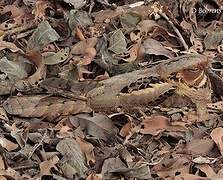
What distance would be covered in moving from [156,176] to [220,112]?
1.70ft

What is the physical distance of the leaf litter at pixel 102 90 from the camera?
2586mm

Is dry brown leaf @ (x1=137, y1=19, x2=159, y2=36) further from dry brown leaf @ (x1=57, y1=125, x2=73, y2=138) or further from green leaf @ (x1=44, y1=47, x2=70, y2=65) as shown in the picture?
dry brown leaf @ (x1=57, y1=125, x2=73, y2=138)

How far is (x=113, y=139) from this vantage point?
2.69 meters

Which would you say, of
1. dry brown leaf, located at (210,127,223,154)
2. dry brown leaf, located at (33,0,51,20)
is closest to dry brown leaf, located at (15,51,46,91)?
dry brown leaf, located at (33,0,51,20)

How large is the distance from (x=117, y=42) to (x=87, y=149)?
2.33 ft

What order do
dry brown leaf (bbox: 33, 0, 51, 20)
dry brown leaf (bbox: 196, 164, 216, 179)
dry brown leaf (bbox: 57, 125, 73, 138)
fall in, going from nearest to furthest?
dry brown leaf (bbox: 196, 164, 216, 179) → dry brown leaf (bbox: 57, 125, 73, 138) → dry brown leaf (bbox: 33, 0, 51, 20)

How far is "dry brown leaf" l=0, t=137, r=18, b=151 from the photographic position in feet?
8.59

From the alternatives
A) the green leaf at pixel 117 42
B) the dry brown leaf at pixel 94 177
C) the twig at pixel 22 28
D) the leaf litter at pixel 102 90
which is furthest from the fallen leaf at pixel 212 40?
the dry brown leaf at pixel 94 177

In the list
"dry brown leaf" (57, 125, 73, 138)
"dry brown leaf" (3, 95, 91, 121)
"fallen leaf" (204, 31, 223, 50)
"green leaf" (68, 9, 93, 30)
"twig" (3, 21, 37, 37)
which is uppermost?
"green leaf" (68, 9, 93, 30)

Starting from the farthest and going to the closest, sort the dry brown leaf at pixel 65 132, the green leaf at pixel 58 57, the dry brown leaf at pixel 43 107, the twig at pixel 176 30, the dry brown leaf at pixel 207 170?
the twig at pixel 176 30 < the green leaf at pixel 58 57 < the dry brown leaf at pixel 43 107 < the dry brown leaf at pixel 65 132 < the dry brown leaf at pixel 207 170

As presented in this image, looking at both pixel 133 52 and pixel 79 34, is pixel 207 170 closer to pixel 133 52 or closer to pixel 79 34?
pixel 133 52

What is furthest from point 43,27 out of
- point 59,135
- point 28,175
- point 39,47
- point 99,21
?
point 28,175

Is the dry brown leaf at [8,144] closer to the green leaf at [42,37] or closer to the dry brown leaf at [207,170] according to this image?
the green leaf at [42,37]

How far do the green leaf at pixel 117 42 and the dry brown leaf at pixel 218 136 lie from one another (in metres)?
0.65
